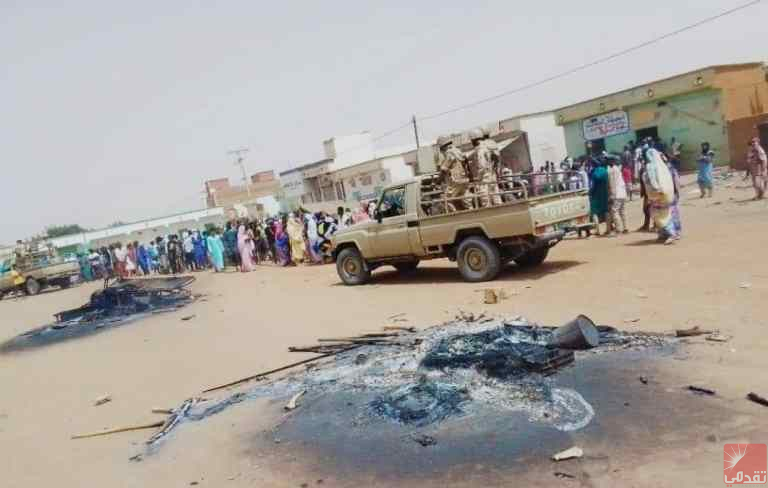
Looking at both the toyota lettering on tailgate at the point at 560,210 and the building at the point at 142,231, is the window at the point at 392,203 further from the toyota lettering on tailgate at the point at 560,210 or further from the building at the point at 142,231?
the building at the point at 142,231

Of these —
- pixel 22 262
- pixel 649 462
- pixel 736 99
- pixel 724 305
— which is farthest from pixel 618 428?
pixel 22 262

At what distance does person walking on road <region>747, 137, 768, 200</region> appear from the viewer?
13438 mm

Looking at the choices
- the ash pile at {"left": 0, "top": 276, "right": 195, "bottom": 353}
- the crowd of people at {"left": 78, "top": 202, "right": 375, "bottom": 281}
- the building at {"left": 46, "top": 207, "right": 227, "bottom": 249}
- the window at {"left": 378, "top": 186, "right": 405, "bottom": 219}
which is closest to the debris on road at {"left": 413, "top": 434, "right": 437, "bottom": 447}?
the window at {"left": 378, "top": 186, "right": 405, "bottom": 219}

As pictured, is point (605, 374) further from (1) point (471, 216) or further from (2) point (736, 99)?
(2) point (736, 99)

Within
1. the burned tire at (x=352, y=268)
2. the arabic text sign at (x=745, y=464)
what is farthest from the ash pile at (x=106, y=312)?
the arabic text sign at (x=745, y=464)

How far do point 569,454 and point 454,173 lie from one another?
7169mm

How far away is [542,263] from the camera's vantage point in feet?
35.0

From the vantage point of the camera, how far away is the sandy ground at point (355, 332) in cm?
375

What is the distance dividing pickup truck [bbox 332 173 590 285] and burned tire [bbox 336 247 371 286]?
74mm

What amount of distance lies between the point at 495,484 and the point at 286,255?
16.5m

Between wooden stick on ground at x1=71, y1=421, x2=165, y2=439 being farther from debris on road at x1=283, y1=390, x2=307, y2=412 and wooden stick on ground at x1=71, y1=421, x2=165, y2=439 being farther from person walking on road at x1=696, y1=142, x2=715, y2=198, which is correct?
person walking on road at x1=696, y1=142, x2=715, y2=198

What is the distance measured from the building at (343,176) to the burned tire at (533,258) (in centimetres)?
2245

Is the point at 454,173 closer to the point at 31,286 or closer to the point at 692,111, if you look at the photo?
the point at 692,111

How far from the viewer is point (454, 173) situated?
1041 cm
